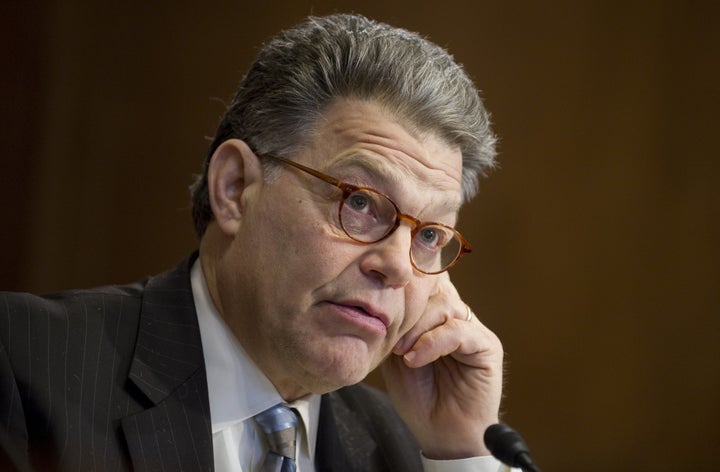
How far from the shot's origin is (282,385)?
197 cm

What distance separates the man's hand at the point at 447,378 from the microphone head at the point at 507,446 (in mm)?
505

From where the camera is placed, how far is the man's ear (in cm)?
189

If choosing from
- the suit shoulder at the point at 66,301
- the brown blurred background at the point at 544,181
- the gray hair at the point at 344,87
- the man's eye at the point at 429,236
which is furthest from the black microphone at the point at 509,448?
the brown blurred background at the point at 544,181

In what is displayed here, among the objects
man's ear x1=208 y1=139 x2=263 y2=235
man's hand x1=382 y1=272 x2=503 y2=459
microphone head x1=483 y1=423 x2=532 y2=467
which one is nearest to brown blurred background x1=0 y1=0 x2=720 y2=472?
man's hand x1=382 y1=272 x2=503 y2=459

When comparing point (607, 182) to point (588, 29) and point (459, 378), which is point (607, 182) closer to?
point (588, 29)

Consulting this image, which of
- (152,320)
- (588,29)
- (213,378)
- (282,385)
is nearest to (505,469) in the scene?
(282,385)

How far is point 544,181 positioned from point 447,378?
142 cm

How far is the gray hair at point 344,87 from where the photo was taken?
6.20 feet

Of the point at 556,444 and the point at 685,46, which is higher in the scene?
the point at 685,46

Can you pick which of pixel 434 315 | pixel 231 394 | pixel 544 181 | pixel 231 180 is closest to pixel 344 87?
pixel 231 180

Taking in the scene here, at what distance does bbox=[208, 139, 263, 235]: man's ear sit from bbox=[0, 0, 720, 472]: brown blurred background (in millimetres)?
1457

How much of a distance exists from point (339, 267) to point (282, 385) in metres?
0.38

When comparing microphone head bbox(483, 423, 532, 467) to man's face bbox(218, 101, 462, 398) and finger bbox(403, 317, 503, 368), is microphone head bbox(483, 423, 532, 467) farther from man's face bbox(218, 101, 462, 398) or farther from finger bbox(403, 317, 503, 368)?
finger bbox(403, 317, 503, 368)

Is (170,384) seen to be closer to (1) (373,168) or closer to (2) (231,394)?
(2) (231,394)
